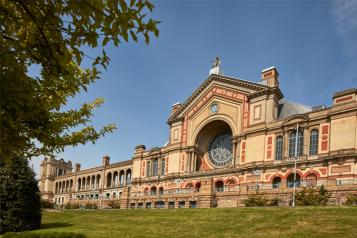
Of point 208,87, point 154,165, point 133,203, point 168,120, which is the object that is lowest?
point 133,203

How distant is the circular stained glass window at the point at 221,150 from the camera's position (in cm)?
4959

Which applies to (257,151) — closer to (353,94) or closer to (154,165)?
(353,94)

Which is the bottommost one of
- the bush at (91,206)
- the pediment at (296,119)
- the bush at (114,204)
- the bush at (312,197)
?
the bush at (91,206)

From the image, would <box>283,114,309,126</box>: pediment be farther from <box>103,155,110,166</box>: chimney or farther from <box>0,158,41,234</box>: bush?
<box>103,155,110,166</box>: chimney

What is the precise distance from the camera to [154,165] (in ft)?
187

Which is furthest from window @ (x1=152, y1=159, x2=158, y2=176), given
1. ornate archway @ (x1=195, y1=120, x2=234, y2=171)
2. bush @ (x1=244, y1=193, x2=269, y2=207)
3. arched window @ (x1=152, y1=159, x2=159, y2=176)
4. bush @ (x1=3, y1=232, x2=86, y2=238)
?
bush @ (x1=3, y1=232, x2=86, y2=238)

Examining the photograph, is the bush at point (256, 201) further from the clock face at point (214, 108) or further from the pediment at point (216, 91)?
the clock face at point (214, 108)

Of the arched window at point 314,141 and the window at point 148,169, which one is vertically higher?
the arched window at point 314,141

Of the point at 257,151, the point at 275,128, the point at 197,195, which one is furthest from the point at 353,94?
the point at 197,195

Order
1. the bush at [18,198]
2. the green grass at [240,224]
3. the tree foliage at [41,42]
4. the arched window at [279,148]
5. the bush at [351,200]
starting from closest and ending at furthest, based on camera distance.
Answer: the tree foliage at [41,42] → the green grass at [240,224] → the bush at [18,198] → the bush at [351,200] → the arched window at [279,148]

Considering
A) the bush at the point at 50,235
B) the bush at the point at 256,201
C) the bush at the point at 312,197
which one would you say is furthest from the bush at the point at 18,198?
the bush at the point at 312,197

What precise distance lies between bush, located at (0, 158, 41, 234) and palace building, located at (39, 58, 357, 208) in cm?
1677

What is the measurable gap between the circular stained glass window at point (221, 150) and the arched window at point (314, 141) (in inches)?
488

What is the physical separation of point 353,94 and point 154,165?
102 feet
